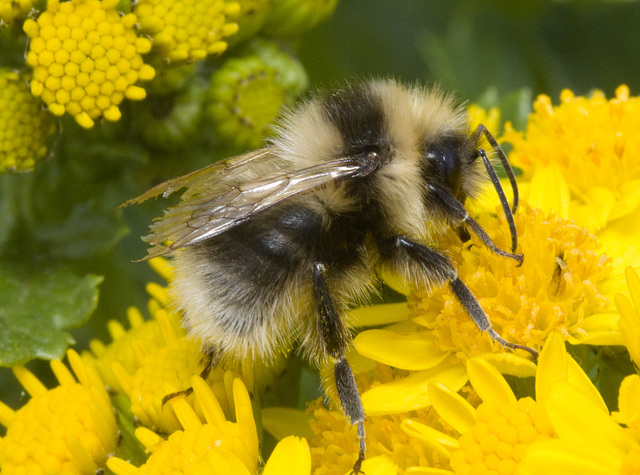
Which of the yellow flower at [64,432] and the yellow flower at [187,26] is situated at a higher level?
the yellow flower at [187,26]

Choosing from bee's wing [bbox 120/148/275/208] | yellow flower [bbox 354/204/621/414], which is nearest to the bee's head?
yellow flower [bbox 354/204/621/414]

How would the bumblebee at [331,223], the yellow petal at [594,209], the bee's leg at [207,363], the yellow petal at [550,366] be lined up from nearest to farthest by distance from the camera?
the yellow petal at [550,366], the bumblebee at [331,223], the bee's leg at [207,363], the yellow petal at [594,209]

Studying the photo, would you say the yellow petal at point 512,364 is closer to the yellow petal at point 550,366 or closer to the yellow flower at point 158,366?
the yellow petal at point 550,366

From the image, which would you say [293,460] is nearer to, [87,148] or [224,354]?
[224,354]

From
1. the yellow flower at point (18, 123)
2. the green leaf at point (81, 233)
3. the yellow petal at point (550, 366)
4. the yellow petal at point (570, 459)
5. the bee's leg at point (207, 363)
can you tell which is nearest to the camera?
the yellow petal at point (570, 459)

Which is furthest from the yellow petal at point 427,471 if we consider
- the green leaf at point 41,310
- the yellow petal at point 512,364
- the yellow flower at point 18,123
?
the yellow flower at point 18,123

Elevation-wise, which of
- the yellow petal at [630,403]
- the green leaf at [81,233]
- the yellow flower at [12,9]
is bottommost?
the green leaf at [81,233]

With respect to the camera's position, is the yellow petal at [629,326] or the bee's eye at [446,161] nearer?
the yellow petal at [629,326]

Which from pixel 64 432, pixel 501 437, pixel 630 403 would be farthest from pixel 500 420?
pixel 64 432

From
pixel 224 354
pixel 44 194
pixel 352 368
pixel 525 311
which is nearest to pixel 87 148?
pixel 44 194
